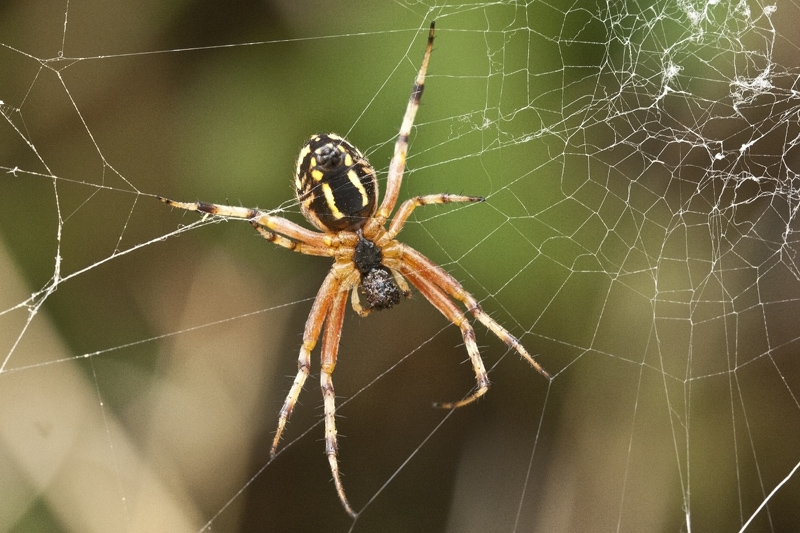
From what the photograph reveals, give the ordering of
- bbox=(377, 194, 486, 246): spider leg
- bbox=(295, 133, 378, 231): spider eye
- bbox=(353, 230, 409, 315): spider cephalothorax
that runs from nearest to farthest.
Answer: bbox=(295, 133, 378, 231): spider eye, bbox=(377, 194, 486, 246): spider leg, bbox=(353, 230, 409, 315): spider cephalothorax

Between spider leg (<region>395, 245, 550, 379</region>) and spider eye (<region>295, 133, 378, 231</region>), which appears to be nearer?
spider eye (<region>295, 133, 378, 231</region>)

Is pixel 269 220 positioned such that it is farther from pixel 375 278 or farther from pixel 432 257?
pixel 432 257

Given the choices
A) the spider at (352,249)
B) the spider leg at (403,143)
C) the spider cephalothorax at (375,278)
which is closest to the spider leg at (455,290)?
the spider at (352,249)

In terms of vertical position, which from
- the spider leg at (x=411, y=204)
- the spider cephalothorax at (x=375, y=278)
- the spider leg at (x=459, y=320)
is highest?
the spider leg at (x=411, y=204)

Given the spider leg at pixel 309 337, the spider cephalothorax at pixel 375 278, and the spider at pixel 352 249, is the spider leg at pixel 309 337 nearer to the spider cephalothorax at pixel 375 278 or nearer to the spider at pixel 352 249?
the spider at pixel 352 249

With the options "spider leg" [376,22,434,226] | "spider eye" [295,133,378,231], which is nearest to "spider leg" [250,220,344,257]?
"spider eye" [295,133,378,231]

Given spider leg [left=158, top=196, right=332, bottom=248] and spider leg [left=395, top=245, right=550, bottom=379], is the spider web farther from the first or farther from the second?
spider leg [left=158, top=196, right=332, bottom=248]

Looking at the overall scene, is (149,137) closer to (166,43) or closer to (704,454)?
(166,43)

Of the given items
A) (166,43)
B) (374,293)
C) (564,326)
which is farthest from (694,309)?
(166,43)
